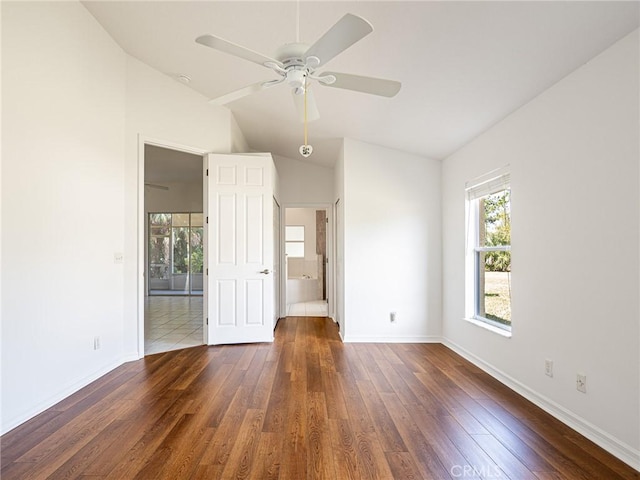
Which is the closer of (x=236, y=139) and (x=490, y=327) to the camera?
(x=490, y=327)

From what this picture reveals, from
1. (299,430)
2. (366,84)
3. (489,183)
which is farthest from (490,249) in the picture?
(299,430)

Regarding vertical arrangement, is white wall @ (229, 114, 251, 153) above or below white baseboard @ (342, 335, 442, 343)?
above

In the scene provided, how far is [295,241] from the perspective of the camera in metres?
8.94

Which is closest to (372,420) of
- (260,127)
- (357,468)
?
(357,468)

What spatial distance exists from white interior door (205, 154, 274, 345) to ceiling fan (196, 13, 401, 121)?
222cm

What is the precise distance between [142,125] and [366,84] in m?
2.87

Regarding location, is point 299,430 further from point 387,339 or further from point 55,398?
point 387,339

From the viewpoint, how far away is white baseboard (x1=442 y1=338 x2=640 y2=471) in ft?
5.87

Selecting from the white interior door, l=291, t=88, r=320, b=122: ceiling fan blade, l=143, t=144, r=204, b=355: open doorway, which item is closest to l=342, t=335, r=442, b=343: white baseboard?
the white interior door

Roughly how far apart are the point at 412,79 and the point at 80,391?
377 centimetres

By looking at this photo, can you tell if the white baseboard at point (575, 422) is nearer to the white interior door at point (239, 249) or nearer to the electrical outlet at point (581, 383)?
the electrical outlet at point (581, 383)

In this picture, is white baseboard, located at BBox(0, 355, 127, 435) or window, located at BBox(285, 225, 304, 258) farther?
window, located at BBox(285, 225, 304, 258)

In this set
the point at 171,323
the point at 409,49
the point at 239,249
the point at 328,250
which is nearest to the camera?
the point at 409,49

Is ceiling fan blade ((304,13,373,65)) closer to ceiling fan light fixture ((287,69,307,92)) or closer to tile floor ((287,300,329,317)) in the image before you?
ceiling fan light fixture ((287,69,307,92))
